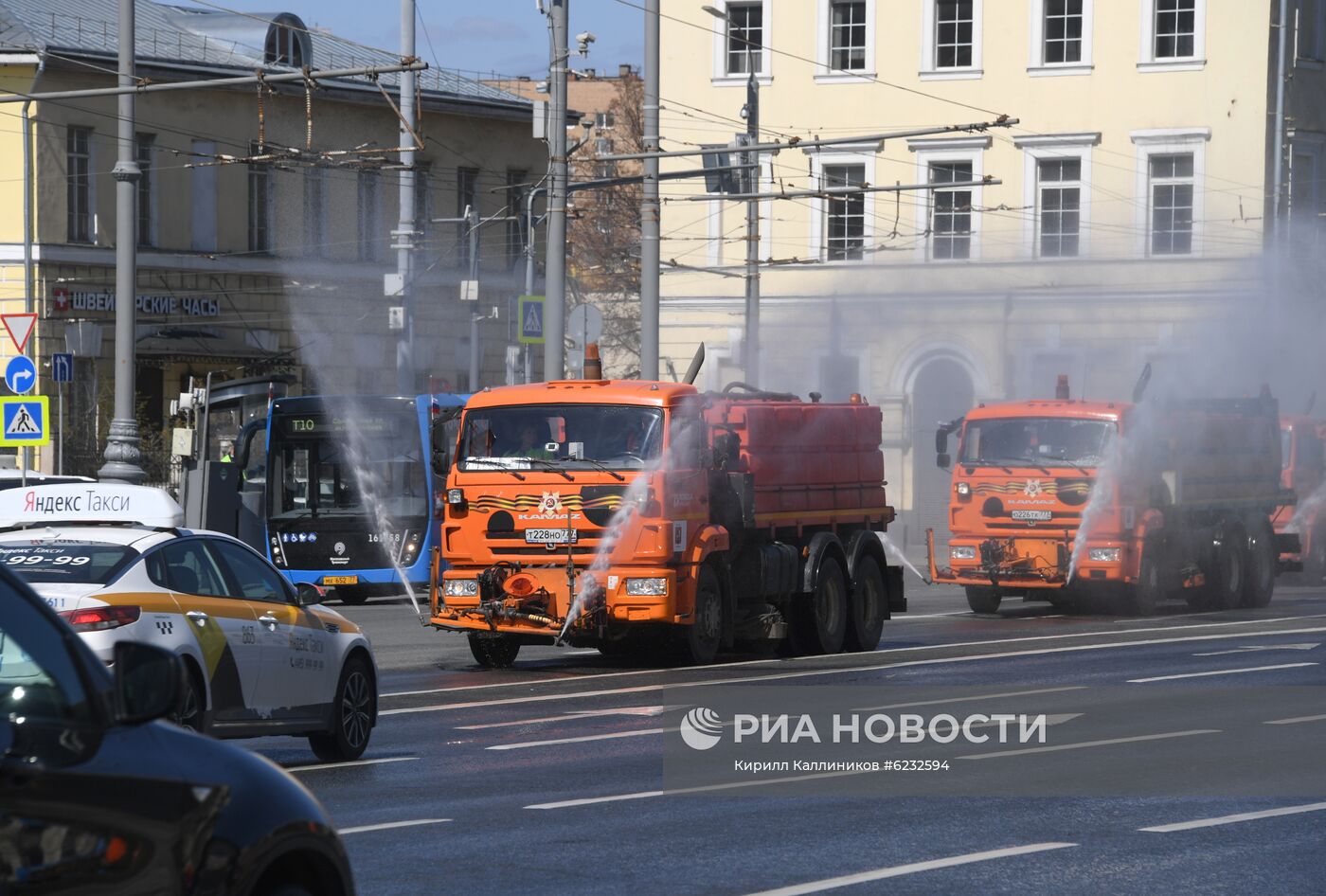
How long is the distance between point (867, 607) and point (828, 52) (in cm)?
3165

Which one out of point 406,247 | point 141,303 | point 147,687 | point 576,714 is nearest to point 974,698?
point 576,714

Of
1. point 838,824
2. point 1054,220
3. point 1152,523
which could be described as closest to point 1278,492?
point 1152,523

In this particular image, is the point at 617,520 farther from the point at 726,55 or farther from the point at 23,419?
the point at 726,55

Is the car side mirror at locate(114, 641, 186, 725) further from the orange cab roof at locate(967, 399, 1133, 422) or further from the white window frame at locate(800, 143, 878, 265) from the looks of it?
the white window frame at locate(800, 143, 878, 265)

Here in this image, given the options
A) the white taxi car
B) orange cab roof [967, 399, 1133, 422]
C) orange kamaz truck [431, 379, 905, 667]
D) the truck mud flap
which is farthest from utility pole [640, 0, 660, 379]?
the white taxi car

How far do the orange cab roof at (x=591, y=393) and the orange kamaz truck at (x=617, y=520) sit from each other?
2 centimetres

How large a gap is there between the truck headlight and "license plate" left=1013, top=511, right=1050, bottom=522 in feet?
30.8

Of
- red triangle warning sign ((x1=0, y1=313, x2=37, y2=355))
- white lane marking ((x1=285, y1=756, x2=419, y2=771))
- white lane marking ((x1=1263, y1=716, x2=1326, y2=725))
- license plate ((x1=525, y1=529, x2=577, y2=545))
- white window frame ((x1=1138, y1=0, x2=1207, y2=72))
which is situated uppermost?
white window frame ((x1=1138, y1=0, x2=1207, y2=72))

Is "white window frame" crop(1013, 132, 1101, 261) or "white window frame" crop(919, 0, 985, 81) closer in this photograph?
"white window frame" crop(1013, 132, 1101, 261)

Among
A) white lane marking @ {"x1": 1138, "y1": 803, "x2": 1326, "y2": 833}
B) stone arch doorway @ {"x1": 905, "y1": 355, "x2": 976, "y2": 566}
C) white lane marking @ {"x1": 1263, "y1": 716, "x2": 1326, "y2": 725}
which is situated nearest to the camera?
white lane marking @ {"x1": 1138, "y1": 803, "x2": 1326, "y2": 833}

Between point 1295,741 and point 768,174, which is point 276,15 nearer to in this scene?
point 768,174

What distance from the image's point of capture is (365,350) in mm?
44812

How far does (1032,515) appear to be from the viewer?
27.1 m

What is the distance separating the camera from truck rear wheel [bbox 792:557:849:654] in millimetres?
21281
